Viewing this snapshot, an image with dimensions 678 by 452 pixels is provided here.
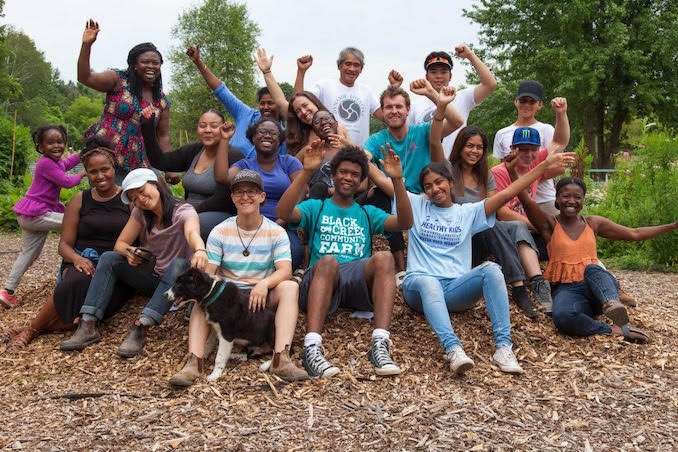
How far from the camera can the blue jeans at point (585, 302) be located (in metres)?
4.29

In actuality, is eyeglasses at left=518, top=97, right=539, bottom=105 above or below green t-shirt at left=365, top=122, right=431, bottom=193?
above

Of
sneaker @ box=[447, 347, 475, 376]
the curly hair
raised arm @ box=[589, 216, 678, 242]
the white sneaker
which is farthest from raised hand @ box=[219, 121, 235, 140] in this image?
raised arm @ box=[589, 216, 678, 242]

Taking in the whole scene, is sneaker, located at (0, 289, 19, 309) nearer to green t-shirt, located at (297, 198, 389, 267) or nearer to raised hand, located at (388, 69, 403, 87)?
green t-shirt, located at (297, 198, 389, 267)

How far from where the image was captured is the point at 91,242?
475cm

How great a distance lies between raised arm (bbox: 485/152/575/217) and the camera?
4.02m

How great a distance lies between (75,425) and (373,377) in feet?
5.67

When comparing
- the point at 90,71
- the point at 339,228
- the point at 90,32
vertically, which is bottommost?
the point at 339,228

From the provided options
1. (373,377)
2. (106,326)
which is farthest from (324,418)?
(106,326)

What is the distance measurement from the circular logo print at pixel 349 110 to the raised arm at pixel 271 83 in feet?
1.96

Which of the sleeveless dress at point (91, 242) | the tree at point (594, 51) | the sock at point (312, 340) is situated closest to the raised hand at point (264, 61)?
the sleeveless dress at point (91, 242)

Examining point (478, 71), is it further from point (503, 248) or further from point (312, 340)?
point (312, 340)

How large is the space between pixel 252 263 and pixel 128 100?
7.30ft

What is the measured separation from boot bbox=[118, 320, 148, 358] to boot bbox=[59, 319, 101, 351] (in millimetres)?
321

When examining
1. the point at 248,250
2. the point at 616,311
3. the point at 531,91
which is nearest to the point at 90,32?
the point at 248,250
